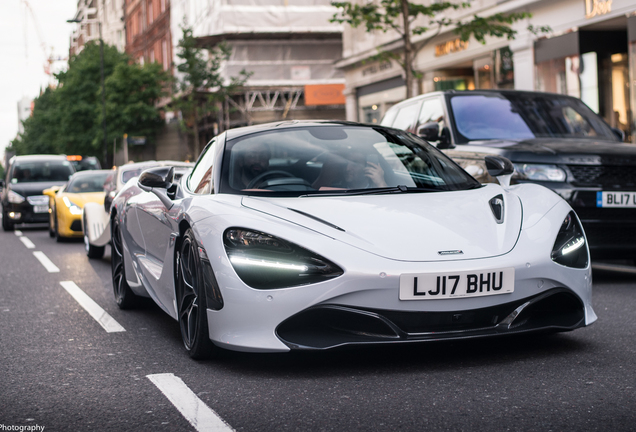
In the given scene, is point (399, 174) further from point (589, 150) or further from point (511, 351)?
point (589, 150)

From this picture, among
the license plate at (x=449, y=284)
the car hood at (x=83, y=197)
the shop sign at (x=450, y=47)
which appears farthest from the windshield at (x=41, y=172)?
the license plate at (x=449, y=284)

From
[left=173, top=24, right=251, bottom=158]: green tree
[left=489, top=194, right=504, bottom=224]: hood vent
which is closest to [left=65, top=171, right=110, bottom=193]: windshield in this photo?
[left=489, top=194, right=504, bottom=224]: hood vent

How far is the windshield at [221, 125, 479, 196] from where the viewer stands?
503 centimetres

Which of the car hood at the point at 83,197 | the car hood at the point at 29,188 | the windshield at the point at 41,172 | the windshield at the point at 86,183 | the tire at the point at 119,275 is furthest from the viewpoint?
the windshield at the point at 41,172

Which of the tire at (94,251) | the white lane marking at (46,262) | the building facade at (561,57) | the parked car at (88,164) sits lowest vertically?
the white lane marking at (46,262)

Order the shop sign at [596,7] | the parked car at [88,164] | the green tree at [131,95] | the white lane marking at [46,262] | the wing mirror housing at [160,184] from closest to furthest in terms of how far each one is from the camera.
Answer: the wing mirror housing at [160,184]
the white lane marking at [46,262]
the shop sign at [596,7]
the parked car at [88,164]
the green tree at [131,95]

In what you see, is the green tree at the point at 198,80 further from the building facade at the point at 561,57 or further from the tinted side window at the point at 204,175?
the tinted side window at the point at 204,175

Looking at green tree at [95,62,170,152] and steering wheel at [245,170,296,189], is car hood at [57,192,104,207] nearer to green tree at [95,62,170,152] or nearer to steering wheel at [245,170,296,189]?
steering wheel at [245,170,296,189]

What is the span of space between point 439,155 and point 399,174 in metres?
0.49

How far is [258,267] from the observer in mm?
4148

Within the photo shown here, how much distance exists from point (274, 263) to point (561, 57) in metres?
16.3

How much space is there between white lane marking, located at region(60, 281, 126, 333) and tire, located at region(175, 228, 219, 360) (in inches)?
46.9

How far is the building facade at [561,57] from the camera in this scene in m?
17.6

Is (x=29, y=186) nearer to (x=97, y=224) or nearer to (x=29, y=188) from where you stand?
(x=29, y=188)
